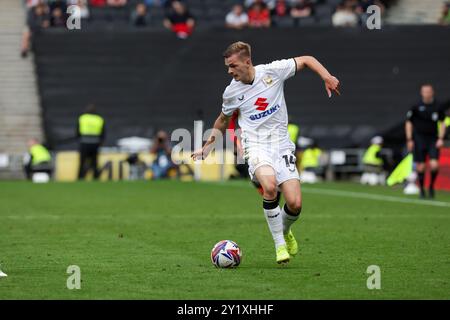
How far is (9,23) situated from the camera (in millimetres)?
39906

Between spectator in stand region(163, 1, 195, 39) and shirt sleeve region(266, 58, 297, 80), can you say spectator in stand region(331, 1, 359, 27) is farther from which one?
shirt sleeve region(266, 58, 297, 80)

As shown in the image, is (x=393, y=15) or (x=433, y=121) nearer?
(x=433, y=121)

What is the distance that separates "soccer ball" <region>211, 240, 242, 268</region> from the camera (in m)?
11.3

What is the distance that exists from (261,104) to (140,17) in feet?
89.2

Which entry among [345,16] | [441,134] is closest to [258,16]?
[345,16]

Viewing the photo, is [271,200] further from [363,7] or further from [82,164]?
[363,7]

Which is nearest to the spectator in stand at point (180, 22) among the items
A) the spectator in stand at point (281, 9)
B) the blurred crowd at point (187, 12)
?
the blurred crowd at point (187, 12)

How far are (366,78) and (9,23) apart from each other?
1248cm

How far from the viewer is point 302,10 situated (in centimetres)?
3925

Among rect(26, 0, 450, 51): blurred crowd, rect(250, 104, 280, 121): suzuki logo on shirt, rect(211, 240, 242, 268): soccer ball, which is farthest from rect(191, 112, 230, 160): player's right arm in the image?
rect(26, 0, 450, 51): blurred crowd

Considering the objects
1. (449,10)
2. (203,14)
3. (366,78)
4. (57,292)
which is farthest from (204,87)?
(57,292)

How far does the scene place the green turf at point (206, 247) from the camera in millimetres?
9656

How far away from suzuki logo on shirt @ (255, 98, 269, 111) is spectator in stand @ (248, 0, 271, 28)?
2661 cm

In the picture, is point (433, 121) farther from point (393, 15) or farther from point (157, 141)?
point (393, 15)
